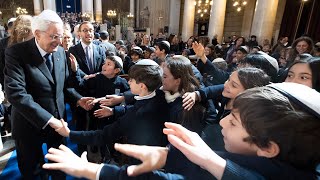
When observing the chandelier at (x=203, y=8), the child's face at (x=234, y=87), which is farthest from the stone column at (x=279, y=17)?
the child's face at (x=234, y=87)

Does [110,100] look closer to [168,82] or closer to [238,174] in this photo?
[168,82]

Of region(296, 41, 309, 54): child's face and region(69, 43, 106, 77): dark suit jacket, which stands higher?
region(296, 41, 309, 54): child's face

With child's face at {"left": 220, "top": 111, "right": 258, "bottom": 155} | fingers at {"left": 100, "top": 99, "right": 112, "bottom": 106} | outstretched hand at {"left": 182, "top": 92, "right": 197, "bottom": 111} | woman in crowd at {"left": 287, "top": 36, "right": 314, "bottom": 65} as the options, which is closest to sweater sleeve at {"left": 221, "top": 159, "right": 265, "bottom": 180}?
child's face at {"left": 220, "top": 111, "right": 258, "bottom": 155}

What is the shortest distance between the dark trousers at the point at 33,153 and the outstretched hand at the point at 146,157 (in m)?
1.58

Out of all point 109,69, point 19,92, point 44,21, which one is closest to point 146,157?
point 19,92

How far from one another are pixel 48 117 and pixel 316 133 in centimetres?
191

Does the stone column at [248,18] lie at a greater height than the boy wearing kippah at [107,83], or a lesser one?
greater

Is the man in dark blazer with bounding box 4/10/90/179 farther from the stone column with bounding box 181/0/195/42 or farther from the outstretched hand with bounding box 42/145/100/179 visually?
the stone column with bounding box 181/0/195/42

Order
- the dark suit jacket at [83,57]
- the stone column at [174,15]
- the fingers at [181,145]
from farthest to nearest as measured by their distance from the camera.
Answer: the stone column at [174,15] < the dark suit jacket at [83,57] < the fingers at [181,145]

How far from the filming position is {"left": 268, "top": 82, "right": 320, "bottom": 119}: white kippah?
0.77m

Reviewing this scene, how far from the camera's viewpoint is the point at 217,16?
1288 cm

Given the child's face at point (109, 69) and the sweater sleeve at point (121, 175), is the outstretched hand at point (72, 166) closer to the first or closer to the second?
the sweater sleeve at point (121, 175)

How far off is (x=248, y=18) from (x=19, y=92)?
1547 cm

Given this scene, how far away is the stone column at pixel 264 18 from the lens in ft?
32.1
